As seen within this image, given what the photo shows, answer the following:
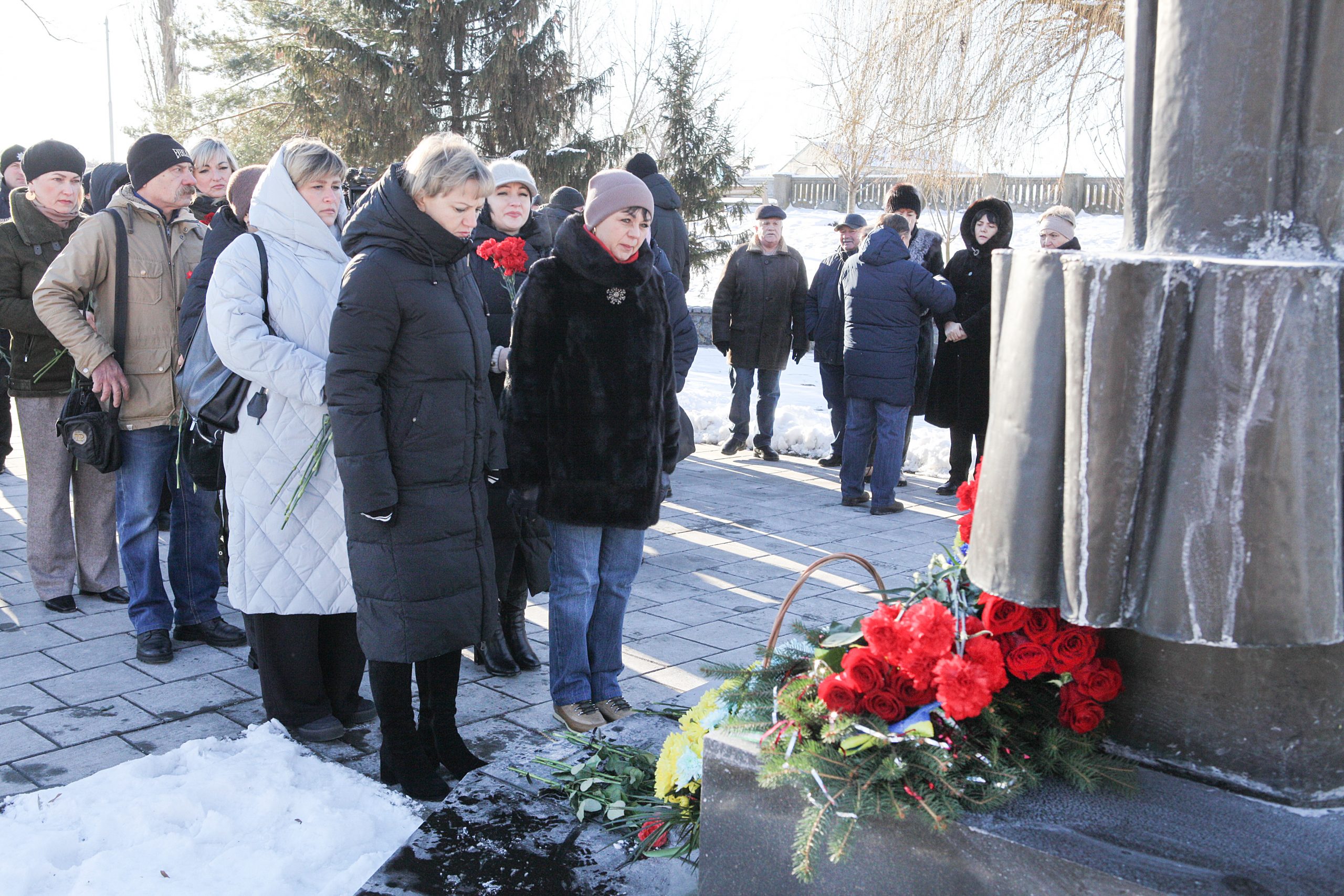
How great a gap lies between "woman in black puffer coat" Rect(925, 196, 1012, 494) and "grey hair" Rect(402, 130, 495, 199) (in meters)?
4.97

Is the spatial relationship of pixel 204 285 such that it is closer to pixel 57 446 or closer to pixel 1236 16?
pixel 57 446

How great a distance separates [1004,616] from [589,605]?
6.17 feet

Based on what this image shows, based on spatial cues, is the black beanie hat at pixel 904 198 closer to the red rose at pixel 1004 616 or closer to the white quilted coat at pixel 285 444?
the white quilted coat at pixel 285 444

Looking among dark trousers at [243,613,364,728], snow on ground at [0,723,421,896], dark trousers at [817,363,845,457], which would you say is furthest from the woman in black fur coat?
dark trousers at [817,363,845,457]

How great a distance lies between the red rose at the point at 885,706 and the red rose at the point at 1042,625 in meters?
0.30

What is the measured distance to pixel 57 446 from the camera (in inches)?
202

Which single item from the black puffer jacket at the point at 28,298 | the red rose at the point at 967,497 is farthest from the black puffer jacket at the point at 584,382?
the black puffer jacket at the point at 28,298

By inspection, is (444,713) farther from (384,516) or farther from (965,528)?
(965,528)

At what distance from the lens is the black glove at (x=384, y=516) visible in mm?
3242

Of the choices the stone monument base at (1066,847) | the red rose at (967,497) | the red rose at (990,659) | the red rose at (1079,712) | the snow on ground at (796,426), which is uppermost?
the red rose at (967,497)

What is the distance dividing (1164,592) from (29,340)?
16.3ft

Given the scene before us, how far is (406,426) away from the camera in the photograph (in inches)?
Answer: 129

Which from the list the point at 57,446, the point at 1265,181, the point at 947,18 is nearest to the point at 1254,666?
the point at 1265,181

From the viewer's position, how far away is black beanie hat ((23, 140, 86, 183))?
16.7 feet
